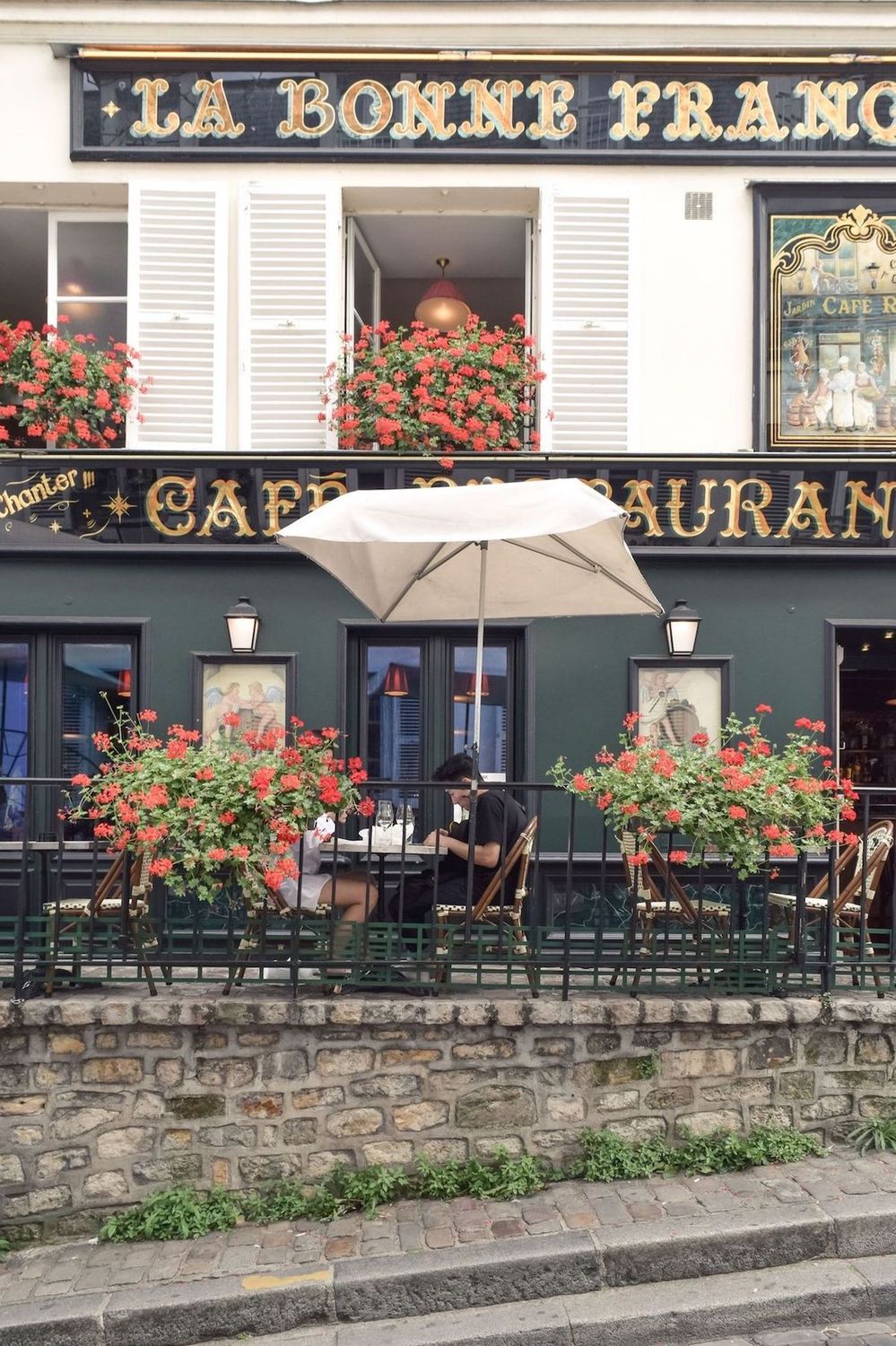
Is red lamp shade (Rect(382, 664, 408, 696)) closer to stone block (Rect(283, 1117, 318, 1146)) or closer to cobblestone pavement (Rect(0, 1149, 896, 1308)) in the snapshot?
stone block (Rect(283, 1117, 318, 1146))

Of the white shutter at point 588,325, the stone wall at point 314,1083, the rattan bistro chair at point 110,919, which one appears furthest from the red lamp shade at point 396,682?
the stone wall at point 314,1083

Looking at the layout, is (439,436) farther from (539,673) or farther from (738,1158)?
(738,1158)

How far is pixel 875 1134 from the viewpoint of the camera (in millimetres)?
5039

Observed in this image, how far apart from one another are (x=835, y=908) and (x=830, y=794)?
2.14 ft

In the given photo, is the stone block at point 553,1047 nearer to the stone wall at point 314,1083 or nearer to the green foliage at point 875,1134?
the stone wall at point 314,1083

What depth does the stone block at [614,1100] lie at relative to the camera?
16.3ft

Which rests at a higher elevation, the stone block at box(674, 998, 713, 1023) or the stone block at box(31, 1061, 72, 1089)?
the stone block at box(674, 998, 713, 1023)

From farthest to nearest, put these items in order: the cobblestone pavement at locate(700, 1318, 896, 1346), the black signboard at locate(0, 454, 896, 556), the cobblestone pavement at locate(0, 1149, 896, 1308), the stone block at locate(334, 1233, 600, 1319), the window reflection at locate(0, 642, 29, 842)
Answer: the window reflection at locate(0, 642, 29, 842) < the black signboard at locate(0, 454, 896, 556) < the cobblestone pavement at locate(0, 1149, 896, 1308) < the stone block at locate(334, 1233, 600, 1319) < the cobblestone pavement at locate(700, 1318, 896, 1346)

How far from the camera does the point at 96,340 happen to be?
8.51 meters

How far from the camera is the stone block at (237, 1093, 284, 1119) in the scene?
488cm

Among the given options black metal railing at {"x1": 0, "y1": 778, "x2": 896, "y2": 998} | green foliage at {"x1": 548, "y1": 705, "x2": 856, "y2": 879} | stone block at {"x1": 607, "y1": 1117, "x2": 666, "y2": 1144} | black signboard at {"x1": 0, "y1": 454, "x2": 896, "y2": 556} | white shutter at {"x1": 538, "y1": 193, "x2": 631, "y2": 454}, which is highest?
white shutter at {"x1": 538, "y1": 193, "x2": 631, "y2": 454}

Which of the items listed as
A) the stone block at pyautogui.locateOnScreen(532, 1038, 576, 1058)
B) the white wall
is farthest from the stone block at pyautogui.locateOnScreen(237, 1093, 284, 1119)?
the white wall

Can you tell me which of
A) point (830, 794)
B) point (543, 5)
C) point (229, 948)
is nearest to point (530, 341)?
point (543, 5)

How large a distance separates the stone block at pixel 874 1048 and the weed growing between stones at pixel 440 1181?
0.45 m
